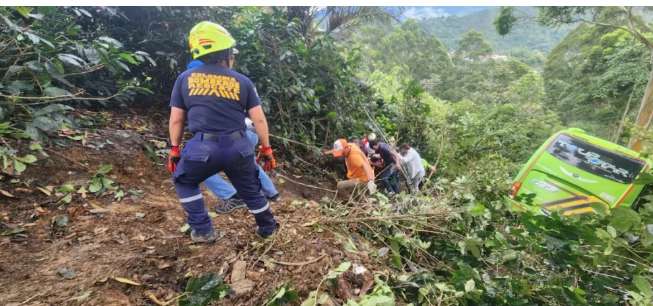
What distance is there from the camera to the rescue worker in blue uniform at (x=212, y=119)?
2062mm

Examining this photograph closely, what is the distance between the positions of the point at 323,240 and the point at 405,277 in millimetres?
711

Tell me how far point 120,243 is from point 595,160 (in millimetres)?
6296

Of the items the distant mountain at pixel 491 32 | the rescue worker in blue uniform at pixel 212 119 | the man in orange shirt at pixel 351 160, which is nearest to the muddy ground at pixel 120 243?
the rescue worker in blue uniform at pixel 212 119

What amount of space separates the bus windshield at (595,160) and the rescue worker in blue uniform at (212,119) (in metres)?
5.21

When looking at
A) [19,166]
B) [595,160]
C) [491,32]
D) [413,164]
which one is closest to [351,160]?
[413,164]

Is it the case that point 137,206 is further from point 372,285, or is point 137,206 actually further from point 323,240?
point 372,285

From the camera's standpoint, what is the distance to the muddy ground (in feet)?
5.87

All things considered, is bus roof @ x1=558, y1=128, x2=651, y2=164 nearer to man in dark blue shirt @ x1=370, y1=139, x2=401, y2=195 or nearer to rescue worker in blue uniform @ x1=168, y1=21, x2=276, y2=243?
man in dark blue shirt @ x1=370, y1=139, x2=401, y2=195

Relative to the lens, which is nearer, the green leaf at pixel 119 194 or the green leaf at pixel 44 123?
the green leaf at pixel 44 123

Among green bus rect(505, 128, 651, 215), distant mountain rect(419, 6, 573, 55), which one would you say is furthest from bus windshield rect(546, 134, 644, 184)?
distant mountain rect(419, 6, 573, 55)

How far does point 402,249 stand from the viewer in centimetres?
246

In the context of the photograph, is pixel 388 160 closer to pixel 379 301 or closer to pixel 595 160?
pixel 595 160

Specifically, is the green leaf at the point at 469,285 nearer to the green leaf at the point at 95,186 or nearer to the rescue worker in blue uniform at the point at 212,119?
the rescue worker in blue uniform at the point at 212,119

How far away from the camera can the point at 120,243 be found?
222 centimetres
